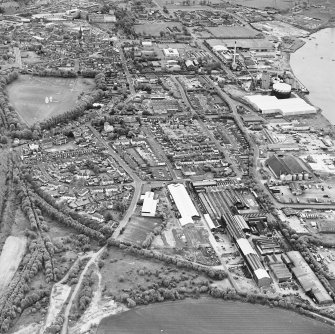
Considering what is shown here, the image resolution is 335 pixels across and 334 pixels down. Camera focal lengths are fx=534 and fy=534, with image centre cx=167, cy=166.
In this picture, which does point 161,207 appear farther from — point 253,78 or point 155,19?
point 155,19

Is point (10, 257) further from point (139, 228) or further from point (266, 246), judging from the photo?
point (266, 246)

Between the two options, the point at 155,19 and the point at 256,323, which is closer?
the point at 256,323

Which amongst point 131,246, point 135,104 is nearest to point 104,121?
point 135,104

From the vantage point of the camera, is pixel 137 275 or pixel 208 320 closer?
pixel 208 320

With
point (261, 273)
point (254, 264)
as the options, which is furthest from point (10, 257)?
point (261, 273)

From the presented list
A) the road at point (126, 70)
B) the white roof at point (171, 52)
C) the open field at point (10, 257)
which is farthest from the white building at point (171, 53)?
the open field at point (10, 257)

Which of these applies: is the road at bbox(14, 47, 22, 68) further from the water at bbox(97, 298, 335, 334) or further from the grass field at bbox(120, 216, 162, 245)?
the water at bbox(97, 298, 335, 334)

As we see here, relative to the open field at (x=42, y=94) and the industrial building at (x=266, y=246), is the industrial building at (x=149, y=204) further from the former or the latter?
the open field at (x=42, y=94)
